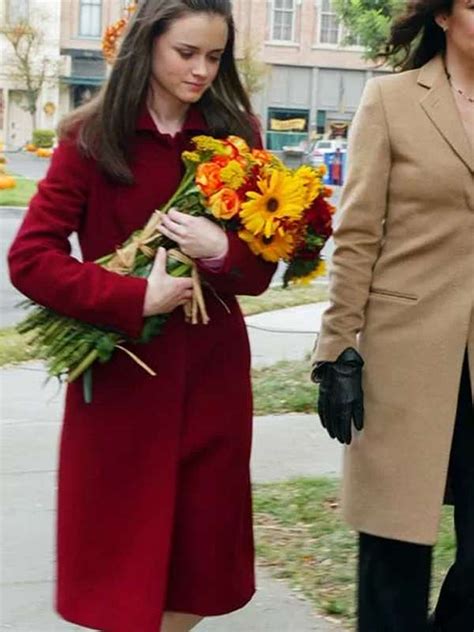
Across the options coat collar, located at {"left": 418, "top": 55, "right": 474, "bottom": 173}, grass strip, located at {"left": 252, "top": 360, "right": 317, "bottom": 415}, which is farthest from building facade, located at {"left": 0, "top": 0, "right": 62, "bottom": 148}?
coat collar, located at {"left": 418, "top": 55, "right": 474, "bottom": 173}

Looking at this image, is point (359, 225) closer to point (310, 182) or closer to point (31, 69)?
point (310, 182)

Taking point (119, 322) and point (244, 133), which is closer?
point (119, 322)

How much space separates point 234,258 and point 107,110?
1.48ft

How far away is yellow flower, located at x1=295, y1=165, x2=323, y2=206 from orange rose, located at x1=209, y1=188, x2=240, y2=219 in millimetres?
185

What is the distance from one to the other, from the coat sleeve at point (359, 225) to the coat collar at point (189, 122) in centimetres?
39

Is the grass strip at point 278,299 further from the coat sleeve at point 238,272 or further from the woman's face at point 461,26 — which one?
the coat sleeve at point 238,272

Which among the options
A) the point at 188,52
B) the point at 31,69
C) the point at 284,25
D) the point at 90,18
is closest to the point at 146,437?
the point at 188,52

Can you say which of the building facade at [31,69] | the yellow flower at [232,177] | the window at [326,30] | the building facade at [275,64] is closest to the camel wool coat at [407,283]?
the yellow flower at [232,177]

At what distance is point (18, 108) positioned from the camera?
55.3 metres

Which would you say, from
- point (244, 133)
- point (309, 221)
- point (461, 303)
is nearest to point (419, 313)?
point (461, 303)

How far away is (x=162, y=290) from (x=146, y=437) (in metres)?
0.38

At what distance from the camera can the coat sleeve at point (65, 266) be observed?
2926 mm

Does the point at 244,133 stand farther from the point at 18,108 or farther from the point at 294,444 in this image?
the point at 18,108

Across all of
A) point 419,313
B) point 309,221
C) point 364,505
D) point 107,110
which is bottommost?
point 364,505
